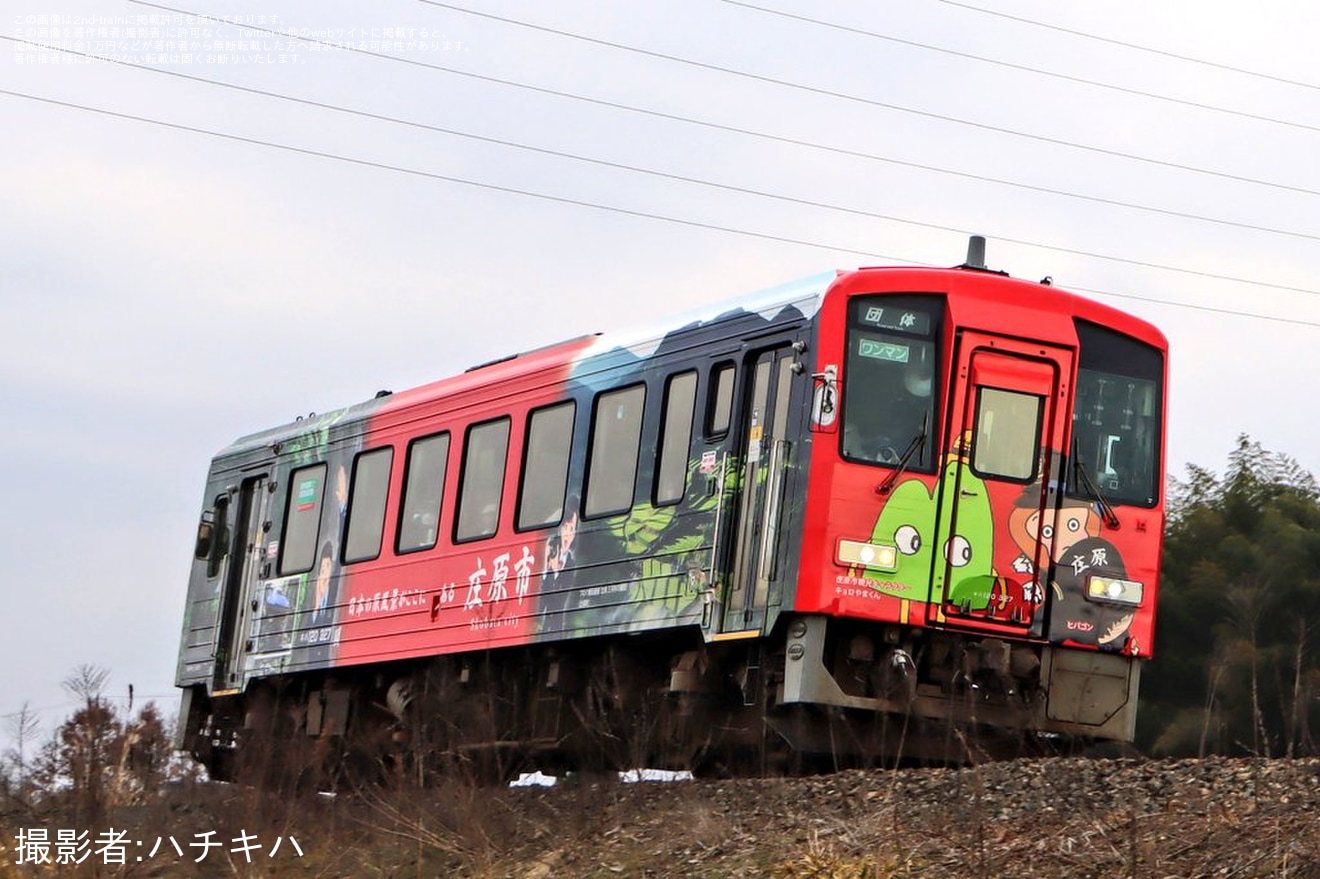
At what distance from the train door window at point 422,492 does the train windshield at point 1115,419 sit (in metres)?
5.15

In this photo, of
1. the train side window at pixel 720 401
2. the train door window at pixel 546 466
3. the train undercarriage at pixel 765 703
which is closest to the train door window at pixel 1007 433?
the train undercarriage at pixel 765 703

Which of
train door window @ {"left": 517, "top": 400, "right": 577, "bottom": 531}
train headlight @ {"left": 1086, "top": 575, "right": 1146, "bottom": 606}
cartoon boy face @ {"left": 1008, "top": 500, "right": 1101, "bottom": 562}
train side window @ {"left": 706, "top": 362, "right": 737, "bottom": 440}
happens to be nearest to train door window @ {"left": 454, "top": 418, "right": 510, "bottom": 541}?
Result: train door window @ {"left": 517, "top": 400, "right": 577, "bottom": 531}

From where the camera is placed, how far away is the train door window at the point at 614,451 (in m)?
13.2

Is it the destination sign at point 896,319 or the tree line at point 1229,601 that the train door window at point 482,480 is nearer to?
the destination sign at point 896,319

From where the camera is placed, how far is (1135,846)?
7.57m

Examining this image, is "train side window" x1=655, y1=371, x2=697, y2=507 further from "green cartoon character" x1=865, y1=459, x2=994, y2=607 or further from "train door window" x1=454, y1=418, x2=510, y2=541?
"train door window" x1=454, y1=418, x2=510, y2=541

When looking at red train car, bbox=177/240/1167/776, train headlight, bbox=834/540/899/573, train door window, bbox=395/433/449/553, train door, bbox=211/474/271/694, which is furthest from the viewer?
train door, bbox=211/474/271/694

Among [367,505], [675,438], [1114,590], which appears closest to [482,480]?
[367,505]

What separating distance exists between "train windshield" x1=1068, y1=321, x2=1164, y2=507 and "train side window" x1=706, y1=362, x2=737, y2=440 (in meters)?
2.09

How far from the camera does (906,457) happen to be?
11.8 metres

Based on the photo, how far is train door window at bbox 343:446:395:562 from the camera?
641 inches

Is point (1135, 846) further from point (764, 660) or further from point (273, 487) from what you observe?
point (273, 487)

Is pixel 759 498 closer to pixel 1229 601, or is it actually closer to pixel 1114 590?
pixel 1114 590

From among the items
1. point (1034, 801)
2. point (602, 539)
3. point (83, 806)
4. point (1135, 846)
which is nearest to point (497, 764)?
point (602, 539)
